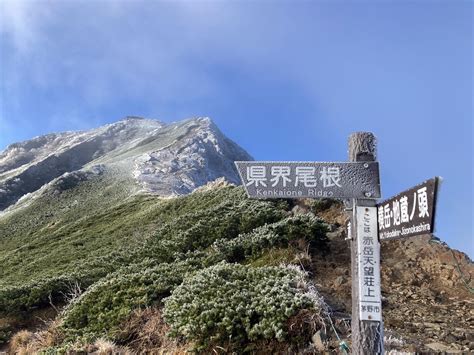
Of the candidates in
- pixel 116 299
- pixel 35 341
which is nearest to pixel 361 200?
pixel 116 299

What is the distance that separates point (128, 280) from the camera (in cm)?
1051

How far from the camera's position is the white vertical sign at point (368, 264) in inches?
180

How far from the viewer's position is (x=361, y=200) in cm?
491

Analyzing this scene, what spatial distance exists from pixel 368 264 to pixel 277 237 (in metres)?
6.17

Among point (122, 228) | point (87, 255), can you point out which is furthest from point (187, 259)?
point (122, 228)

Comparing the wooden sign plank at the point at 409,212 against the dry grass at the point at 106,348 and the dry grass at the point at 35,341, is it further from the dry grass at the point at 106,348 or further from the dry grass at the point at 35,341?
the dry grass at the point at 35,341

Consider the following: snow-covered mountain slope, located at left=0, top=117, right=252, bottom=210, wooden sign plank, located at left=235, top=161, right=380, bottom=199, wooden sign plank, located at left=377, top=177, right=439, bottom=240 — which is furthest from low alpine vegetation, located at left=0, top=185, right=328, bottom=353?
snow-covered mountain slope, located at left=0, top=117, right=252, bottom=210

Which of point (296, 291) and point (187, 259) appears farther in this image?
point (187, 259)

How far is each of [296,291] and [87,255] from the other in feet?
46.5

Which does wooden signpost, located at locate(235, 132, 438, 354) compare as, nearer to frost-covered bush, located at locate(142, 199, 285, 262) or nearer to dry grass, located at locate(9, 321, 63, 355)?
dry grass, located at locate(9, 321, 63, 355)

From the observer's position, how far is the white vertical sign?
4582mm

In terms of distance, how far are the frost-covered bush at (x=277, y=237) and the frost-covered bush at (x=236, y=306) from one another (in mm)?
2356

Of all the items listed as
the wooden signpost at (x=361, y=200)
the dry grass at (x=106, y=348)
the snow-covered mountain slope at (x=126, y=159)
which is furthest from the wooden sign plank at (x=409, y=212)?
the snow-covered mountain slope at (x=126, y=159)

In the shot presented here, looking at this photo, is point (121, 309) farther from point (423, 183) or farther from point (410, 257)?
point (423, 183)
